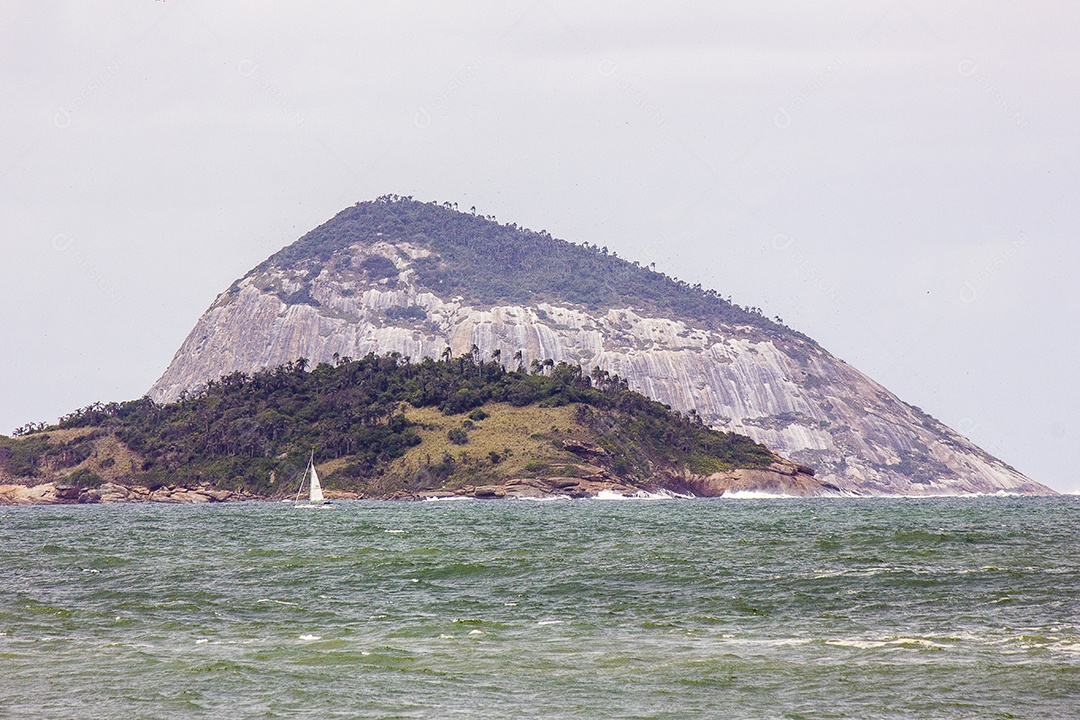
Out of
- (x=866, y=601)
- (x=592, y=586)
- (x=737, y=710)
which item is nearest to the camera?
(x=737, y=710)

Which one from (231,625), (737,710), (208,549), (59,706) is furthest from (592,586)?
(208,549)

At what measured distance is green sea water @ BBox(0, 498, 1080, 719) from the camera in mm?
29453

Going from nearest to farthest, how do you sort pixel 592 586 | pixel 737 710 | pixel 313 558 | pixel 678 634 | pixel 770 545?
pixel 737 710
pixel 678 634
pixel 592 586
pixel 313 558
pixel 770 545

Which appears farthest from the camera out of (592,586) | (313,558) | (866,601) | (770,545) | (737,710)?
(770,545)

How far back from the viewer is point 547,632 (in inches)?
1574

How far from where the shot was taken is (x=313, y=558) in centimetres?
6619

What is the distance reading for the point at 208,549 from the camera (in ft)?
246

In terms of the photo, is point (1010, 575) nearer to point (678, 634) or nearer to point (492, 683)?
point (678, 634)

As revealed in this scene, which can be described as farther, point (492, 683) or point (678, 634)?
point (678, 634)

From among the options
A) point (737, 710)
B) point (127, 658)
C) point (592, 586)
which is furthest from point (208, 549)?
point (737, 710)

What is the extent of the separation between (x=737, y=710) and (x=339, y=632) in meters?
16.8

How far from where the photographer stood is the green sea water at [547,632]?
29.5 metres

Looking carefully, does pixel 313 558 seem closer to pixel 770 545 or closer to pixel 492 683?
pixel 770 545

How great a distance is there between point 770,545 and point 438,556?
854 inches
